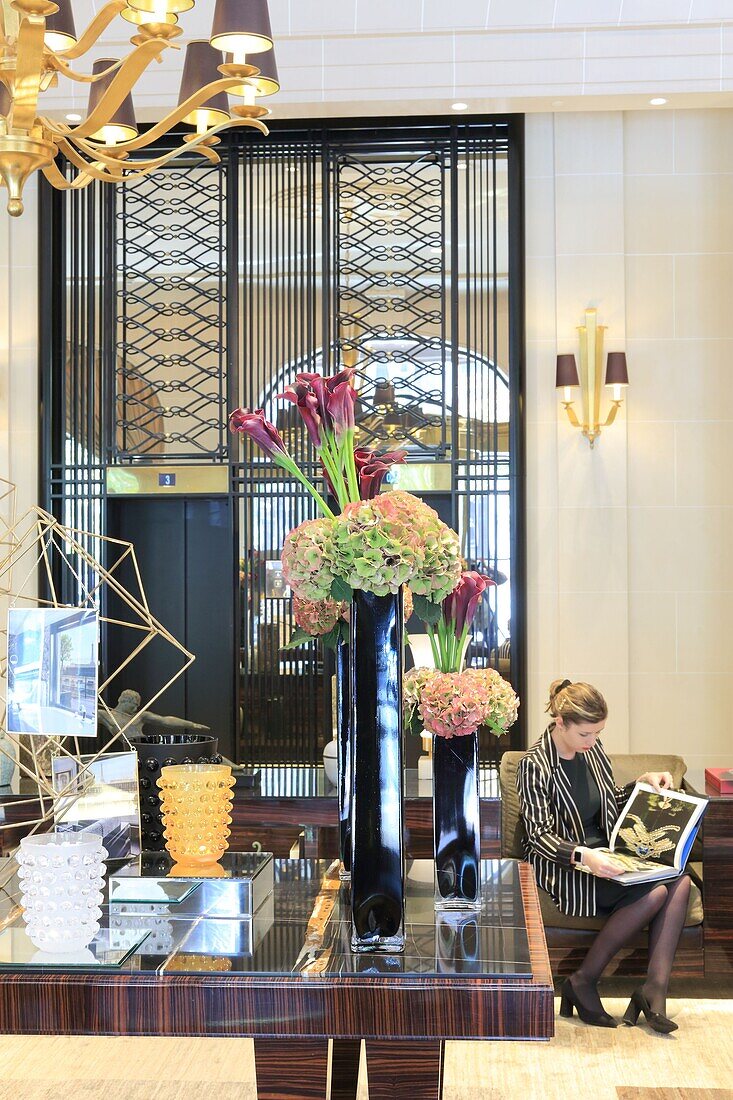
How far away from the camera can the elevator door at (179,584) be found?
6949mm

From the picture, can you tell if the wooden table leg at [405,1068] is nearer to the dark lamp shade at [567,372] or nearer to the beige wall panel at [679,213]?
the dark lamp shade at [567,372]

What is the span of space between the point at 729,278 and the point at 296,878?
5.10m

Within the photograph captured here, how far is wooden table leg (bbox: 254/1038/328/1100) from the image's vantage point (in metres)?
2.19

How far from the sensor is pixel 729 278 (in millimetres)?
6406

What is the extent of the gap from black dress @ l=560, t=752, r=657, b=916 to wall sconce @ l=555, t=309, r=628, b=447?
2.66 metres

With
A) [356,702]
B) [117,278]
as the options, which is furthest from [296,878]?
[117,278]

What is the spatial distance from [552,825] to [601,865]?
→ 27cm

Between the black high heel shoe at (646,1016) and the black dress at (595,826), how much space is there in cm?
30

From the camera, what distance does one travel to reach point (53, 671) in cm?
207

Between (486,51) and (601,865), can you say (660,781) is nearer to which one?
(601,865)

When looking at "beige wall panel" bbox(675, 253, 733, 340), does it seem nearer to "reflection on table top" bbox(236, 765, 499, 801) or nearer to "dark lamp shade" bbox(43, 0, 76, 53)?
"reflection on table top" bbox(236, 765, 499, 801)

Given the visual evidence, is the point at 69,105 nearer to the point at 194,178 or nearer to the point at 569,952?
the point at 194,178

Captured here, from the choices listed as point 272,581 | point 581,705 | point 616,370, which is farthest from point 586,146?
point 581,705

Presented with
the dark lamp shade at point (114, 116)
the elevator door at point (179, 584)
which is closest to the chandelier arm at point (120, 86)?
the dark lamp shade at point (114, 116)
